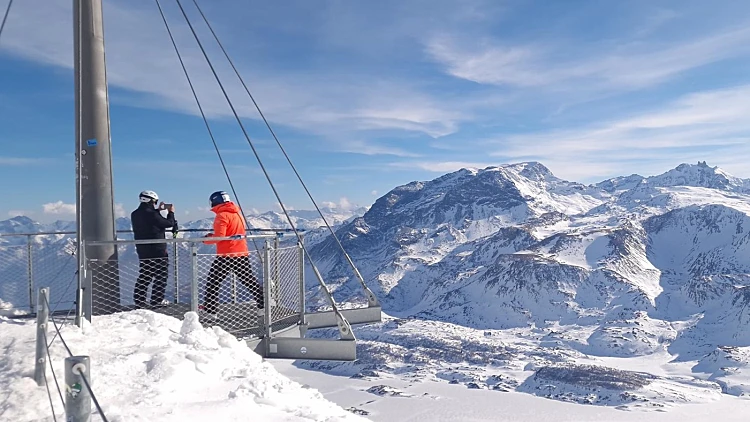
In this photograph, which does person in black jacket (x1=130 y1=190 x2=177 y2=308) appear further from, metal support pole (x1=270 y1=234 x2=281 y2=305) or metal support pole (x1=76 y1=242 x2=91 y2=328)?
metal support pole (x1=270 y1=234 x2=281 y2=305)

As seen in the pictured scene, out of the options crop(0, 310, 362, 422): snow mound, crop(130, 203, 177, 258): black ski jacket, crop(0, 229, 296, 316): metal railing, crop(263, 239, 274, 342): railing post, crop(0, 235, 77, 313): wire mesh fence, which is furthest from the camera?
crop(0, 235, 77, 313): wire mesh fence

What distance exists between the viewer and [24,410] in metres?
5.58

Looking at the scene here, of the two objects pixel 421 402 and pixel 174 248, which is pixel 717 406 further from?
pixel 174 248

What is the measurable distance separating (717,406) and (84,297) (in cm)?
23295

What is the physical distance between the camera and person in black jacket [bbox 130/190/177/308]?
1023 centimetres

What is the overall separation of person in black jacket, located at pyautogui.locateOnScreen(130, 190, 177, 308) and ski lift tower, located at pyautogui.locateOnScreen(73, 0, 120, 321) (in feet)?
1.45

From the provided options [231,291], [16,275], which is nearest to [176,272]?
[231,291]

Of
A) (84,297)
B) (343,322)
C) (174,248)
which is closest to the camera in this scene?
(84,297)

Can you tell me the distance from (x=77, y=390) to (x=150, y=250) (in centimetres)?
651

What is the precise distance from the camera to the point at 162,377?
6.77 meters

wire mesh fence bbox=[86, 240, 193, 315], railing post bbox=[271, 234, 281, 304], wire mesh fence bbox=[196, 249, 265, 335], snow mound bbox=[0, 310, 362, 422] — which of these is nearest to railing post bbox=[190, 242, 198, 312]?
wire mesh fence bbox=[196, 249, 265, 335]

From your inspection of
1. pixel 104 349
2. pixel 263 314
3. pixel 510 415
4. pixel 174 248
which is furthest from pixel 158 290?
pixel 510 415

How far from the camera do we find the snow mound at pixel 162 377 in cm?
593

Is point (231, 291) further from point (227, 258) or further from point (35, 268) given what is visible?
point (35, 268)
